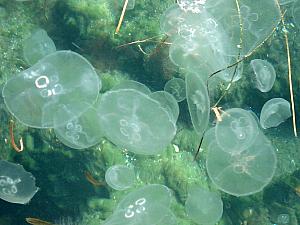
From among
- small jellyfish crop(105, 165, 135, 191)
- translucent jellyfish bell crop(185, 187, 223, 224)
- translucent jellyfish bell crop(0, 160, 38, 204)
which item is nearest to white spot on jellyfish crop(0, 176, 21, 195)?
translucent jellyfish bell crop(0, 160, 38, 204)

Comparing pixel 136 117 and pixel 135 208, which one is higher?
pixel 136 117

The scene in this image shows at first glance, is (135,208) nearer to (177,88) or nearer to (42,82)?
(177,88)

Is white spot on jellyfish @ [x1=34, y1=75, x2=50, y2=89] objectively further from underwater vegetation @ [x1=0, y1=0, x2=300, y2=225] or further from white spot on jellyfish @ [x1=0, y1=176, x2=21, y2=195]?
white spot on jellyfish @ [x1=0, y1=176, x2=21, y2=195]

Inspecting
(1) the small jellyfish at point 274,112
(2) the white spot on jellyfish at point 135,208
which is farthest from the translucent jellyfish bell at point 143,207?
(1) the small jellyfish at point 274,112

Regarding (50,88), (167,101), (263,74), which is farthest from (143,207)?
(263,74)

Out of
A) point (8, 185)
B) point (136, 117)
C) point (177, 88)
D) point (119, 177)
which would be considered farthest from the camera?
point (177, 88)

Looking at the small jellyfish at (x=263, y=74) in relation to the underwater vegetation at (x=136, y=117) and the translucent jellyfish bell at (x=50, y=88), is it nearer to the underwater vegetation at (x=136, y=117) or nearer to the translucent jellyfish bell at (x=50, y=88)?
the underwater vegetation at (x=136, y=117)

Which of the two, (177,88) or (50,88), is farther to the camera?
(177,88)
